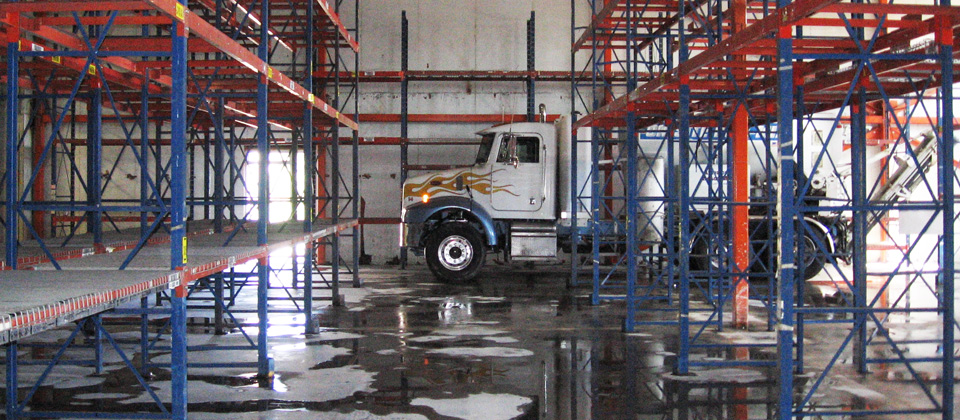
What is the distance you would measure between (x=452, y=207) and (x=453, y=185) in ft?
1.43

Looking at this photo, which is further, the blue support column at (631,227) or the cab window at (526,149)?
the cab window at (526,149)

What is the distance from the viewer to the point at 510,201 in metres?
14.1

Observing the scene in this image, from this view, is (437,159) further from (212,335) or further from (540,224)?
(212,335)

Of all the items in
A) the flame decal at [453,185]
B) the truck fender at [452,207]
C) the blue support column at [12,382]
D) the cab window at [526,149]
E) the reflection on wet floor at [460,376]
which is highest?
the cab window at [526,149]

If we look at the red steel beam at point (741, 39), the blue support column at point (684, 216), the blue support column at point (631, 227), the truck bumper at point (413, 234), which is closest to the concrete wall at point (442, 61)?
the truck bumper at point (413, 234)

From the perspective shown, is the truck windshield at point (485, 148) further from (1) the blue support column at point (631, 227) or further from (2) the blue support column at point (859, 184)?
(2) the blue support column at point (859, 184)

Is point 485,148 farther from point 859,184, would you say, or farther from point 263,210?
point 859,184

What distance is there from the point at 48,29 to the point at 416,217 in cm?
854

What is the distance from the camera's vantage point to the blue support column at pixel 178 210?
4.80 m

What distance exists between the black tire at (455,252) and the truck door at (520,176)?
2.50 feet

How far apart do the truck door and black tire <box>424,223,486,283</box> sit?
763mm

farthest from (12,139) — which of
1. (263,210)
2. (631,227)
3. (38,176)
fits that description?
(38,176)

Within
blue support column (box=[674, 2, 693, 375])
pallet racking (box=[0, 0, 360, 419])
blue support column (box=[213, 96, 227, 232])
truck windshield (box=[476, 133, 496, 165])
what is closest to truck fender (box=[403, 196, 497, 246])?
truck windshield (box=[476, 133, 496, 165])

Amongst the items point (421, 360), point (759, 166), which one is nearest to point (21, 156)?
point (421, 360)
